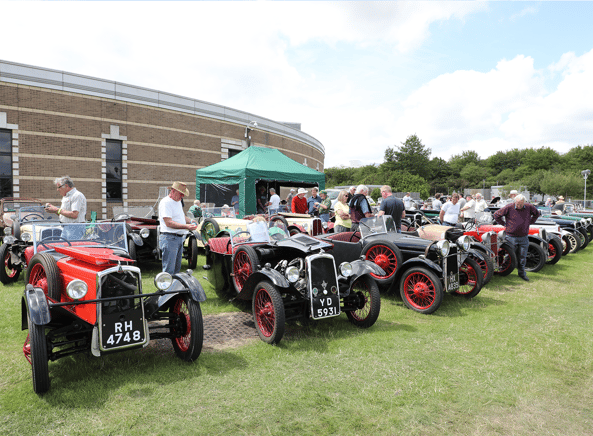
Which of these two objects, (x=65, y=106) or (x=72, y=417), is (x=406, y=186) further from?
(x=72, y=417)

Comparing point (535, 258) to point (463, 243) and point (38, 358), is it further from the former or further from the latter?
point (38, 358)

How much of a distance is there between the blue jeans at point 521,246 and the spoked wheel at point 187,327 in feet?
23.0

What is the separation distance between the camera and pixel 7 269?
6.52 metres

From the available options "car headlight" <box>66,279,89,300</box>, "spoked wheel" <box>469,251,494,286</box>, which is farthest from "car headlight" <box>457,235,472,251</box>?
"car headlight" <box>66,279,89,300</box>

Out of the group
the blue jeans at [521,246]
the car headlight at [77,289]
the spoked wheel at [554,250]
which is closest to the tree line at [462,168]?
the spoked wheel at [554,250]

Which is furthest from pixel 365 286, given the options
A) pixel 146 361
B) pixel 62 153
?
pixel 62 153

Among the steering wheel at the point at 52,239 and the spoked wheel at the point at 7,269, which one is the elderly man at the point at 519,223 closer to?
the steering wheel at the point at 52,239

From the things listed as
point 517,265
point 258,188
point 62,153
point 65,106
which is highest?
point 65,106

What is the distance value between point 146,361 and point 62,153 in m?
15.2

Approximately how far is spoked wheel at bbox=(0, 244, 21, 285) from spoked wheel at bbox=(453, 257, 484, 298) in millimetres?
7818

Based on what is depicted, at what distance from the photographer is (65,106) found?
610 inches

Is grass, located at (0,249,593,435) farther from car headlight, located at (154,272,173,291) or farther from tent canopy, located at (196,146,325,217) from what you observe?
tent canopy, located at (196,146,325,217)

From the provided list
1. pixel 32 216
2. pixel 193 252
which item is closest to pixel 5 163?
pixel 32 216

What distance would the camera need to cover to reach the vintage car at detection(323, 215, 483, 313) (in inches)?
216
